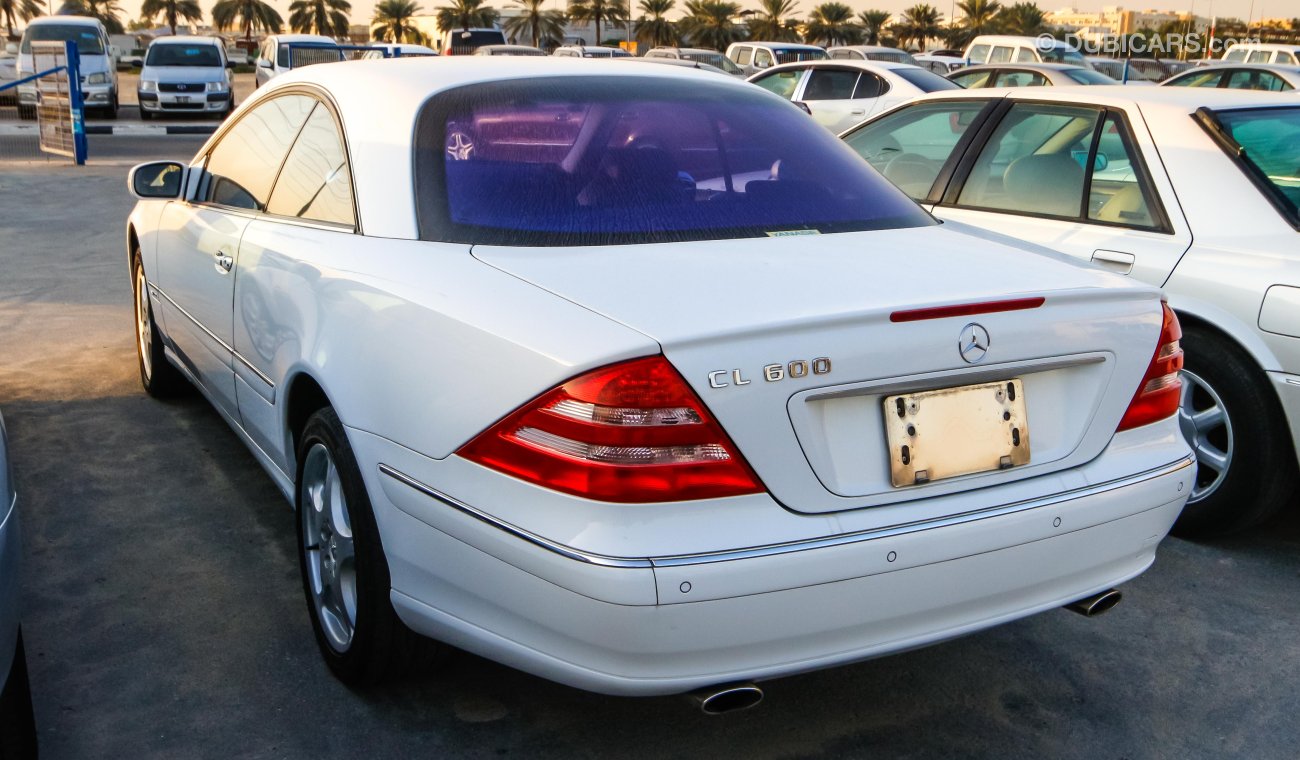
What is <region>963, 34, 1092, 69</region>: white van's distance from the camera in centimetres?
2273

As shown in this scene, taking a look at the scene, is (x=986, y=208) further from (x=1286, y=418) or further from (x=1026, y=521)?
(x=1026, y=521)

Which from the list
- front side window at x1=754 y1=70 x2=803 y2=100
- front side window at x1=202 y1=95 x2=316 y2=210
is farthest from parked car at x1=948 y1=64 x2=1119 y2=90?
front side window at x1=202 y1=95 x2=316 y2=210

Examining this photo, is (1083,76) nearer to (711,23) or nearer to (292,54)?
(292,54)

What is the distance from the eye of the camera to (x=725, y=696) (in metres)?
2.21

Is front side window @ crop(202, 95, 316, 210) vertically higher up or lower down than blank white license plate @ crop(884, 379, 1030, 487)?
higher up

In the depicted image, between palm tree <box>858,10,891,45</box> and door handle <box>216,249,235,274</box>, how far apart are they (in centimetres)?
7179

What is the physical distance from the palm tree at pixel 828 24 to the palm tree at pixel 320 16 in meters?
33.0

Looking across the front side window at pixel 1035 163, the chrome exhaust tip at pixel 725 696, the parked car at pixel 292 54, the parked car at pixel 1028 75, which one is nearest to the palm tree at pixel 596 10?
the parked car at pixel 292 54

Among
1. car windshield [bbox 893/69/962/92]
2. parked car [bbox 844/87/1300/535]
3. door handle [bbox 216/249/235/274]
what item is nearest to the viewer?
door handle [bbox 216/249/235/274]

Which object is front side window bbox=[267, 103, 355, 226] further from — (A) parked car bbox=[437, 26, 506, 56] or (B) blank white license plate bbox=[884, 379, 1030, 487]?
(A) parked car bbox=[437, 26, 506, 56]

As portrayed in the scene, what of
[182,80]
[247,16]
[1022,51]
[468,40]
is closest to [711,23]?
[247,16]

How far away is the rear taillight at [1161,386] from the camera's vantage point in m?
2.63

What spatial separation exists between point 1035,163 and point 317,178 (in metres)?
2.74

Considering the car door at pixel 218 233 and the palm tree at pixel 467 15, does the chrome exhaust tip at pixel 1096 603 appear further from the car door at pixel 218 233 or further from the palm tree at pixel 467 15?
the palm tree at pixel 467 15
